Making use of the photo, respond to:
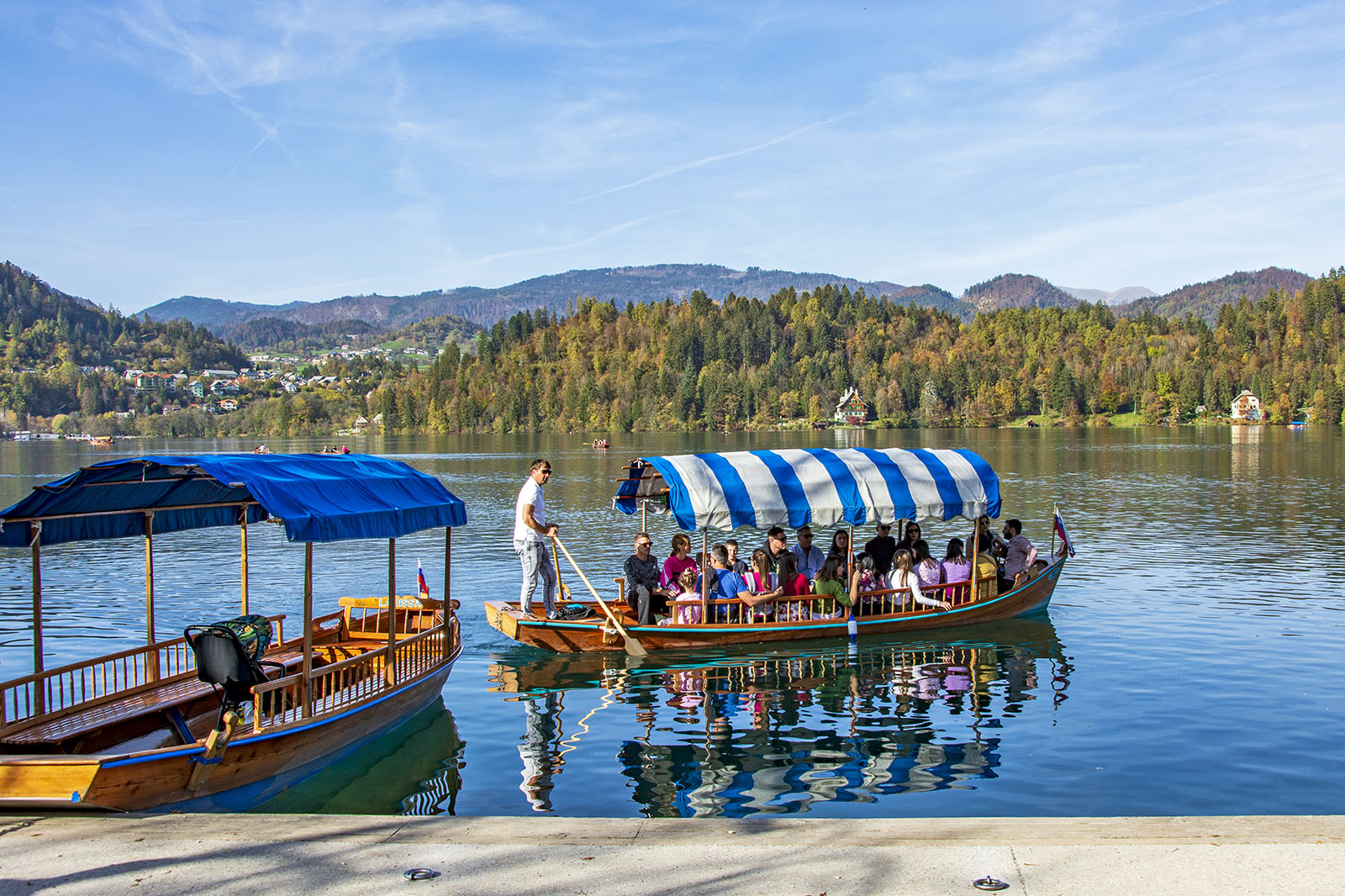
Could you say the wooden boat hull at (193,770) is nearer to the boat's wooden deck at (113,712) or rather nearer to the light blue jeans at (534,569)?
the boat's wooden deck at (113,712)

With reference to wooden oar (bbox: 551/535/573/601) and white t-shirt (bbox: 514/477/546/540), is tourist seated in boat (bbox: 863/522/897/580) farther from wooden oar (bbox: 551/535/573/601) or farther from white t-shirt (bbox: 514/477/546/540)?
white t-shirt (bbox: 514/477/546/540)

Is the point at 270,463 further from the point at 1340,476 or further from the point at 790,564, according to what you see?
the point at 1340,476

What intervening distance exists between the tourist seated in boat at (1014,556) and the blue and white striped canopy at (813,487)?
5.85 feet

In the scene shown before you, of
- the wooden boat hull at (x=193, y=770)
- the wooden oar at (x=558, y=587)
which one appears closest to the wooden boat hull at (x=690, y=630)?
the wooden oar at (x=558, y=587)

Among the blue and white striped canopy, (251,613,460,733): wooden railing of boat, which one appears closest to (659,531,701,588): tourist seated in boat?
the blue and white striped canopy

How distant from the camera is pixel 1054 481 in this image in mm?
62031

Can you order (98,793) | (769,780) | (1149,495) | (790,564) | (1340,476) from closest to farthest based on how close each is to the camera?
(98,793), (769,780), (790,564), (1149,495), (1340,476)

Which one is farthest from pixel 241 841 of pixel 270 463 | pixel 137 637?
pixel 137 637

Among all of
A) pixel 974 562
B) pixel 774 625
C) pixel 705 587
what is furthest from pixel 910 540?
pixel 705 587

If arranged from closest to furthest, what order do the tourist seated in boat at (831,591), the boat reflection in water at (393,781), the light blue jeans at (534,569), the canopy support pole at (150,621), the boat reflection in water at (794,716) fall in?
the boat reflection in water at (393,781), the boat reflection in water at (794,716), the canopy support pole at (150,621), the light blue jeans at (534,569), the tourist seated in boat at (831,591)

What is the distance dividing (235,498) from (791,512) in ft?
32.6

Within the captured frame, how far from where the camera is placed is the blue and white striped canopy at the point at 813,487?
19.5 metres

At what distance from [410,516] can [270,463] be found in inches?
76.4

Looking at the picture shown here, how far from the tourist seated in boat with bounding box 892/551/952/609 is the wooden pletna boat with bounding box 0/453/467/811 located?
10.2 metres
